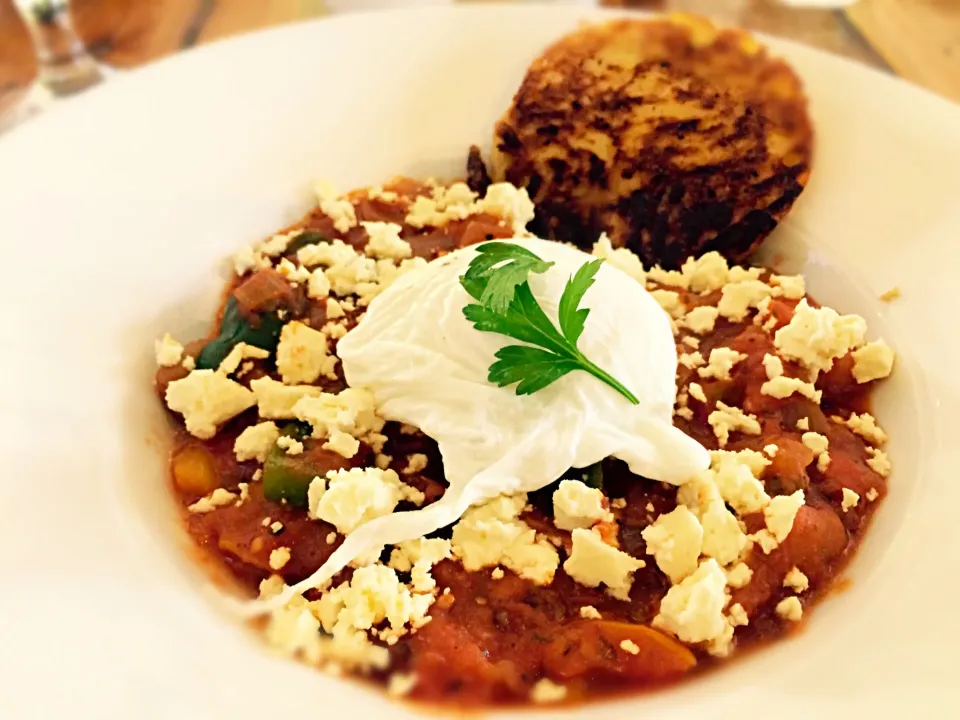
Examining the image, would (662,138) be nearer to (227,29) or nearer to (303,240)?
(303,240)

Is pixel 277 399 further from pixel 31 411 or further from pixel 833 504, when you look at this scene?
pixel 833 504

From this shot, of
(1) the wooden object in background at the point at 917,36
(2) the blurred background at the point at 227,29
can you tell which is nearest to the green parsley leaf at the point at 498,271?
(2) the blurred background at the point at 227,29

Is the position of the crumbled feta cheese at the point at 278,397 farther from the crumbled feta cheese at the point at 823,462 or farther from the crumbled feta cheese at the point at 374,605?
the crumbled feta cheese at the point at 823,462

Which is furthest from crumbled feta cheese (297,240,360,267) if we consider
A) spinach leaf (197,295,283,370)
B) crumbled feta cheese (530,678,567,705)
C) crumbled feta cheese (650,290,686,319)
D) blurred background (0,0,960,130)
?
blurred background (0,0,960,130)

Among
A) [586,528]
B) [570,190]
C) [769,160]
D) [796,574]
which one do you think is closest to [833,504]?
[796,574]

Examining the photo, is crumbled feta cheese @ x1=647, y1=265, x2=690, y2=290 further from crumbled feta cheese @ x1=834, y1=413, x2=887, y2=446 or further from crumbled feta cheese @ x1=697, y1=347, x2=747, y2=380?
crumbled feta cheese @ x1=834, y1=413, x2=887, y2=446

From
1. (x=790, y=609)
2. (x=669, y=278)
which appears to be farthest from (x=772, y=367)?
(x=790, y=609)
